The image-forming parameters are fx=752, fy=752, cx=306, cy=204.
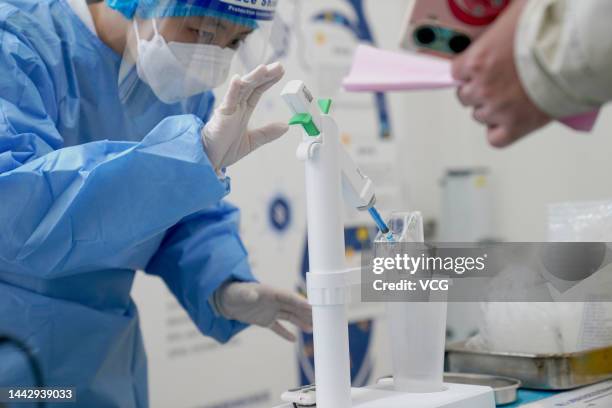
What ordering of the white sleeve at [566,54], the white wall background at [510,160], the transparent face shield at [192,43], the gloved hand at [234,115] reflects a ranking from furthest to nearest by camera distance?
1. the white wall background at [510,160]
2. the transparent face shield at [192,43]
3. the gloved hand at [234,115]
4. the white sleeve at [566,54]

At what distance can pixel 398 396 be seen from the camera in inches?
41.3

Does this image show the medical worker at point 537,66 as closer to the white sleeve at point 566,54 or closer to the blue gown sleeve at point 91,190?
the white sleeve at point 566,54

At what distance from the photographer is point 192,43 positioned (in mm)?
1202

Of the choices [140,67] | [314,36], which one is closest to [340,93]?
[314,36]

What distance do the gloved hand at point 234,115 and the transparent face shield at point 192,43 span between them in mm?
165

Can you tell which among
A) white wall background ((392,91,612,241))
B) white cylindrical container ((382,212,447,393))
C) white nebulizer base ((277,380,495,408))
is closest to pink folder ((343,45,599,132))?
white cylindrical container ((382,212,447,393))

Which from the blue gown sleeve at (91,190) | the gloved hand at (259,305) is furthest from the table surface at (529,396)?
the blue gown sleeve at (91,190)

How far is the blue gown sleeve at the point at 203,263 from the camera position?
57.9 inches

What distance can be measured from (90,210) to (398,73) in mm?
465

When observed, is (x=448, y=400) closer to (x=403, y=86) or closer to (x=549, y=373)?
(x=549, y=373)

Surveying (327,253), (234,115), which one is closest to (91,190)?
(234,115)

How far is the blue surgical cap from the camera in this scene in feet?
3.74

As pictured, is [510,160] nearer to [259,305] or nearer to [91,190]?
[259,305]

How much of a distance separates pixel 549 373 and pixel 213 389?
4.58 feet
